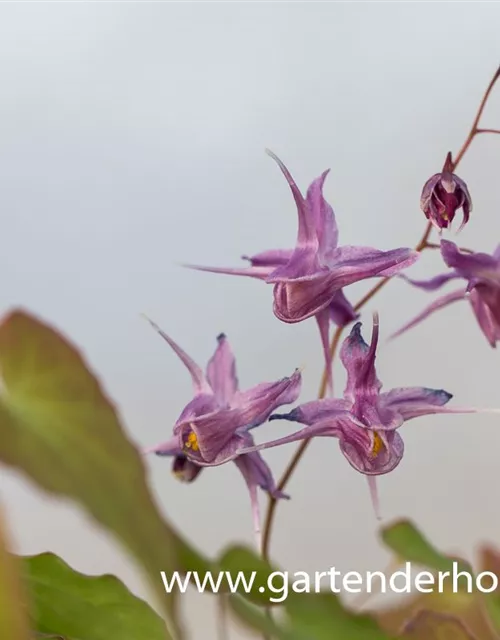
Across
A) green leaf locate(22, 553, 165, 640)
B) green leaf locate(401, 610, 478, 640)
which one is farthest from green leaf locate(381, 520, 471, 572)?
green leaf locate(22, 553, 165, 640)

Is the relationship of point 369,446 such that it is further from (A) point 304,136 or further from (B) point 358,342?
(A) point 304,136

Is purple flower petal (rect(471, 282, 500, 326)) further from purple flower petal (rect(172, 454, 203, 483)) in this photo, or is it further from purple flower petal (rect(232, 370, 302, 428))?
purple flower petal (rect(172, 454, 203, 483))

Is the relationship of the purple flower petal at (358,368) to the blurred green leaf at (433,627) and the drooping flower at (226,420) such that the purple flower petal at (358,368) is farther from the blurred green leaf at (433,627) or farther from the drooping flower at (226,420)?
the blurred green leaf at (433,627)

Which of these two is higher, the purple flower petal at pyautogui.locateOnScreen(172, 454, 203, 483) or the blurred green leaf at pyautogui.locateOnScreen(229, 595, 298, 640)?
the purple flower petal at pyautogui.locateOnScreen(172, 454, 203, 483)

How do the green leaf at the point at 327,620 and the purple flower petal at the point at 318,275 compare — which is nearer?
the green leaf at the point at 327,620

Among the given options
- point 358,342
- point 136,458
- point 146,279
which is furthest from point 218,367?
point 146,279

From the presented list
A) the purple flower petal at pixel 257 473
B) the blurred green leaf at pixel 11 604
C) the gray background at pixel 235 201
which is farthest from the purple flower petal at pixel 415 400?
the gray background at pixel 235 201

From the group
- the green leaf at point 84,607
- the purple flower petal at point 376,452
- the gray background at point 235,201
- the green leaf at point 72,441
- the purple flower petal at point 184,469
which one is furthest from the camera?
the gray background at point 235,201
